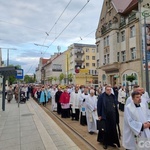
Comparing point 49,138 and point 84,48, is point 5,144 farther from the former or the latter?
point 84,48

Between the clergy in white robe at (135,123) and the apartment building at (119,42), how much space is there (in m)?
23.5

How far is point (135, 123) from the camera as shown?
4430 millimetres

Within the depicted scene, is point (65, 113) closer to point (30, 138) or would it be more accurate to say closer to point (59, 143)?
point (30, 138)

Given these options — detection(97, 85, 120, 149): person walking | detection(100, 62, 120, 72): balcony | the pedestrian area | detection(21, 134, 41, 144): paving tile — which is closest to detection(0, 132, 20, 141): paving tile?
the pedestrian area

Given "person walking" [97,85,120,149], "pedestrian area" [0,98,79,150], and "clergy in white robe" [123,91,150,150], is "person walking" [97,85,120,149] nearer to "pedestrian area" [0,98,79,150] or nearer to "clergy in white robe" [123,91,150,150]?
"pedestrian area" [0,98,79,150]

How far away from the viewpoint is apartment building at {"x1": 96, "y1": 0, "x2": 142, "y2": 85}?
94.2ft

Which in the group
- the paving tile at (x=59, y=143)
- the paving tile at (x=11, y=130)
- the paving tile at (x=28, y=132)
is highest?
the paving tile at (x=28, y=132)

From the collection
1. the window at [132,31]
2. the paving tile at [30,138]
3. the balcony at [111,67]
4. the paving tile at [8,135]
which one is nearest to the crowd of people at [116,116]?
the paving tile at [30,138]

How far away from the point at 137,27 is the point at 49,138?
955 inches

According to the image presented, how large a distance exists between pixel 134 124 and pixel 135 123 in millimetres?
30

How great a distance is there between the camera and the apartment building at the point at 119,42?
1131 inches

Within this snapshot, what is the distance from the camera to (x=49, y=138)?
737 cm

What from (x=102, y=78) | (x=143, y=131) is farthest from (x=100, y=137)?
(x=102, y=78)

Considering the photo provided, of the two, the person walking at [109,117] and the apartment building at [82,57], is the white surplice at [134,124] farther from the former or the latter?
the apartment building at [82,57]
